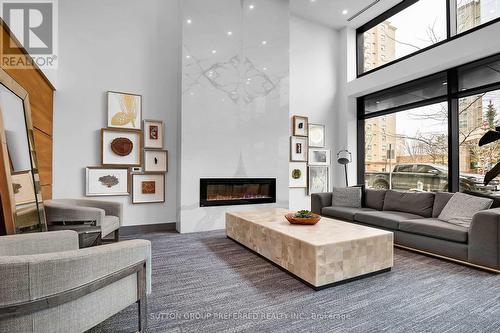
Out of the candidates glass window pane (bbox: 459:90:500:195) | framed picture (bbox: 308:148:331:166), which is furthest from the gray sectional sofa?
framed picture (bbox: 308:148:331:166)

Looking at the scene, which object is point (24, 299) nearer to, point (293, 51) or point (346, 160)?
point (346, 160)

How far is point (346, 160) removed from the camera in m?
5.81

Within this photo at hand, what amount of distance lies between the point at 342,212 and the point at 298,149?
196cm

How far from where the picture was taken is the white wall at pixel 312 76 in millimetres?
6129

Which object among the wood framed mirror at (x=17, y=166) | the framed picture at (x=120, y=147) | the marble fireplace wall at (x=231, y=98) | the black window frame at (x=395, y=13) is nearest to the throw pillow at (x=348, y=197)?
the marble fireplace wall at (x=231, y=98)

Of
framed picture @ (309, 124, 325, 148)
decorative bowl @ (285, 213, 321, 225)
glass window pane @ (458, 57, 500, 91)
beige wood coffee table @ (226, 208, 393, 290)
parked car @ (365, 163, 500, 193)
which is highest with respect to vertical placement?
glass window pane @ (458, 57, 500, 91)

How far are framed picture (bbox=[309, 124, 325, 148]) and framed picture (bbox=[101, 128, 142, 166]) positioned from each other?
12.3ft

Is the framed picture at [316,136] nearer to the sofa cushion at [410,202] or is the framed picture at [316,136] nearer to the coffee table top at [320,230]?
the sofa cushion at [410,202]

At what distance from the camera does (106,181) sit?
169 inches

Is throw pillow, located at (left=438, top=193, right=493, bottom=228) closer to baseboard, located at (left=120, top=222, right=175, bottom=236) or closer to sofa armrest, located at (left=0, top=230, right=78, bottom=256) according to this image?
sofa armrest, located at (left=0, top=230, right=78, bottom=256)

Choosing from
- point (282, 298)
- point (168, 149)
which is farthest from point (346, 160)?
point (282, 298)

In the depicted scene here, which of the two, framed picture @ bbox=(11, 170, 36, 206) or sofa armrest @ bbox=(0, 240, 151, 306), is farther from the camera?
framed picture @ bbox=(11, 170, 36, 206)

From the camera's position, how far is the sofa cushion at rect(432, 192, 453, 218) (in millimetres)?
3734

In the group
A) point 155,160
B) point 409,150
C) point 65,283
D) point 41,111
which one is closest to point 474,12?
→ point 409,150
